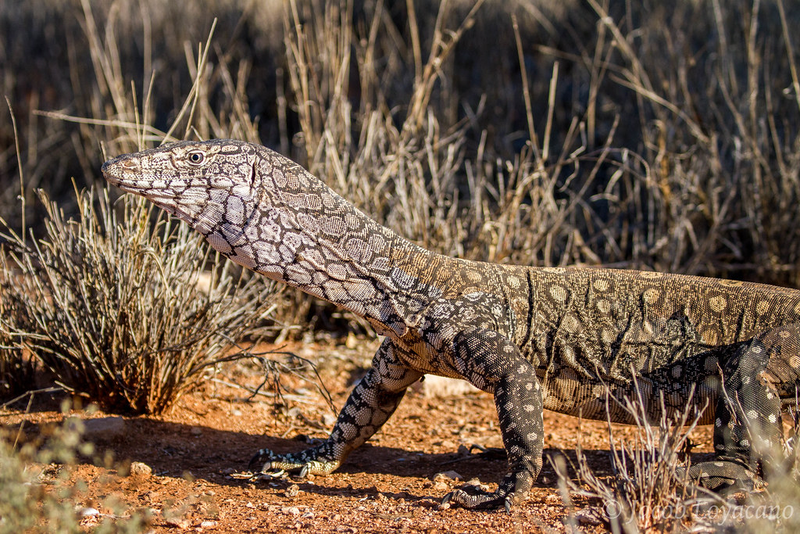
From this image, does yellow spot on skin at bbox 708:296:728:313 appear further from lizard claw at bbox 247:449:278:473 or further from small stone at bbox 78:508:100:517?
small stone at bbox 78:508:100:517

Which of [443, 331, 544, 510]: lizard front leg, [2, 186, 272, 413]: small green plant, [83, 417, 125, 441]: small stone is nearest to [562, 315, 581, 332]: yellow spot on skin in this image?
[443, 331, 544, 510]: lizard front leg

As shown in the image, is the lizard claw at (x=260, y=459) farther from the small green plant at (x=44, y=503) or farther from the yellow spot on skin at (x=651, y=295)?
the yellow spot on skin at (x=651, y=295)

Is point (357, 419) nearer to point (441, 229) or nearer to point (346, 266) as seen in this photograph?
A: point (346, 266)

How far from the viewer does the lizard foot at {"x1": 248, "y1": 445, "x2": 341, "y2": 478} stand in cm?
407

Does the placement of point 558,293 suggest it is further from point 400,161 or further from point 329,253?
point 400,161

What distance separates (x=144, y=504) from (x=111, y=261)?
1.55 meters

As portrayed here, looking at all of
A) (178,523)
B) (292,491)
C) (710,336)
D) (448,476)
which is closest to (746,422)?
(710,336)

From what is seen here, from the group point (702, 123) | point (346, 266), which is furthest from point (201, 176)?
point (702, 123)

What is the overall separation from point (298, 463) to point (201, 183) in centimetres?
165

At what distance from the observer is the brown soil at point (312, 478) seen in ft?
10.5

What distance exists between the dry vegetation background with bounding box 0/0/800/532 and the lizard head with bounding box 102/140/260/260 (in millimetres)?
872

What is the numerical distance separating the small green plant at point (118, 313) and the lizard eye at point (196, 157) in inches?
39.3

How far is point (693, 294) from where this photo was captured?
3625 mm

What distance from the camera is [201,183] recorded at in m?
3.29
